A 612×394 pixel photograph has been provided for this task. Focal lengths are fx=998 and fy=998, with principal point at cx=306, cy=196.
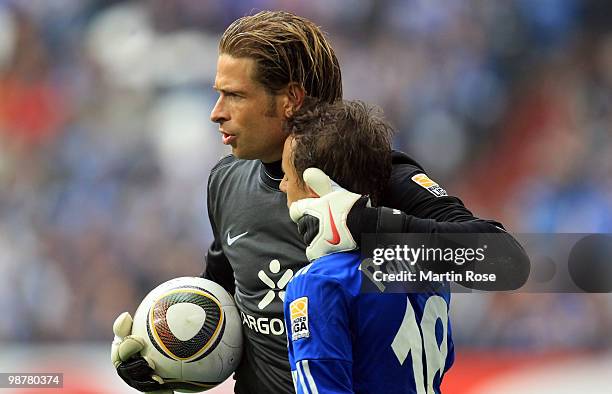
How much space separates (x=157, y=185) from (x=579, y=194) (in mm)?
2752

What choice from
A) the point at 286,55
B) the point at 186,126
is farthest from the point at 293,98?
the point at 186,126

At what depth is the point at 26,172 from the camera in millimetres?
6832

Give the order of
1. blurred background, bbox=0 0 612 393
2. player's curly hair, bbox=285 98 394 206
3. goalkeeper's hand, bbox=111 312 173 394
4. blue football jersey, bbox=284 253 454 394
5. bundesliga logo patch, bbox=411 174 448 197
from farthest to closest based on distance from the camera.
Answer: blurred background, bbox=0 0 612 393, goalkeeper's hand, bbox=111 312 173 394, bundesliga logo patch, bbox=411 174 448 197, player's curly hair, bbox=285 98 394 206, blue football jersey, bbox=284 253 454 394

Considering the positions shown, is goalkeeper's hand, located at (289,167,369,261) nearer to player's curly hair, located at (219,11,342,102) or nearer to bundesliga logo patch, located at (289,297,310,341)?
bundesliga logo patch, located at (289,297,310,341)

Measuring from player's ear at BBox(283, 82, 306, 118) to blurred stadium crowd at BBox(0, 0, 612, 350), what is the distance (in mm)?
3767

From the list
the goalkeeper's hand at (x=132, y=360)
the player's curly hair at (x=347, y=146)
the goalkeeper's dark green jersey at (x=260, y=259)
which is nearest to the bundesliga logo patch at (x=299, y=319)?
the player's curly hair at (x=347, y=146)

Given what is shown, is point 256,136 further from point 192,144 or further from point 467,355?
point 192,144

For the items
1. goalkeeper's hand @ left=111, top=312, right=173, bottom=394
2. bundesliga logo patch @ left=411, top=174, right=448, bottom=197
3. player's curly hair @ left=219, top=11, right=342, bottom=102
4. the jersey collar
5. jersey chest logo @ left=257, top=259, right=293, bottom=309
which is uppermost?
player's curly hair @ left=219, top=11, right=342, bottom=102

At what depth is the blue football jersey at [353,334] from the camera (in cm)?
196

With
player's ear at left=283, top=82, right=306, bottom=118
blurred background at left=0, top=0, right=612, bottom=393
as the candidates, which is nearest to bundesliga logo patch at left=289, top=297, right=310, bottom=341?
player's ear at left=283, top=82, right=306, bottom=118

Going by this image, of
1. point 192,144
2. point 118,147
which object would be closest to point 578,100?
point 192,144

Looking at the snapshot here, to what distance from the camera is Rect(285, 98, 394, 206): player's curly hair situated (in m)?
2.09

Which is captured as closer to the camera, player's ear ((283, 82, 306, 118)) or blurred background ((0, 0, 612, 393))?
player's ear ((283, 82, 306, 118))

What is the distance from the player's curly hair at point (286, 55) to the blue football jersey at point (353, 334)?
0.71m
